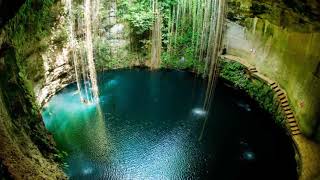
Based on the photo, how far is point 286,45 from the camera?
11391 mm

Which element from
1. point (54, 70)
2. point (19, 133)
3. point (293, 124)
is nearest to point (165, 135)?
point (293, 124)

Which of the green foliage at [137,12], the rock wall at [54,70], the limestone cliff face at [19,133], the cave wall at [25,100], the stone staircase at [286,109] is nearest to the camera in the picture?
the limestone cliff face at [19,133]

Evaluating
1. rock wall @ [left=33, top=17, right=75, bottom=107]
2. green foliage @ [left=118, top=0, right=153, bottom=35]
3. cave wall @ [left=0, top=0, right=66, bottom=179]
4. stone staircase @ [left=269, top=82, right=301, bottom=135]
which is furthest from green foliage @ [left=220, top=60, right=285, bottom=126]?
cave wall @ [left=0, top=0, right=66, bottom=179]

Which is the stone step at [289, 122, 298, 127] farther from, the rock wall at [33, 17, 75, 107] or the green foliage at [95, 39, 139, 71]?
the rock wall at [33, 17, 75, 107]

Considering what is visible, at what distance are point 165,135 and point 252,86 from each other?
14.4 ft

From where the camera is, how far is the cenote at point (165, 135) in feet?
29.2

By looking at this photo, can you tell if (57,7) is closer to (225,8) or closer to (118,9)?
(118,9)

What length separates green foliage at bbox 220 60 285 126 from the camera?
11.4 meters

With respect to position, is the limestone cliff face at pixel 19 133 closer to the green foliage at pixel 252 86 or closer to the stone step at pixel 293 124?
the stone step at pixel 293 124

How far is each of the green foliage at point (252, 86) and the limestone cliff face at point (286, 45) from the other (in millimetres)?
525

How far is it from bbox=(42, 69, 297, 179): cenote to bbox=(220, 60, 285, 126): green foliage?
0.28 m

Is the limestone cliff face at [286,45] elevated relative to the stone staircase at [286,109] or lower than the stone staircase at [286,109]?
elevated

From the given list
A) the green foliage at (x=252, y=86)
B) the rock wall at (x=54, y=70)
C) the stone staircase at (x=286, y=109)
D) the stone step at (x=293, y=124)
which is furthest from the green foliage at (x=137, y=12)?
the stone step at (x=293, y=124)

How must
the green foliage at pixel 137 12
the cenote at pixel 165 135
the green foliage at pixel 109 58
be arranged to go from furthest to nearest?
the green foliage at pixel 109 58 < the green foliage at pixel 137 12 < the cenote at pixel 165 135
